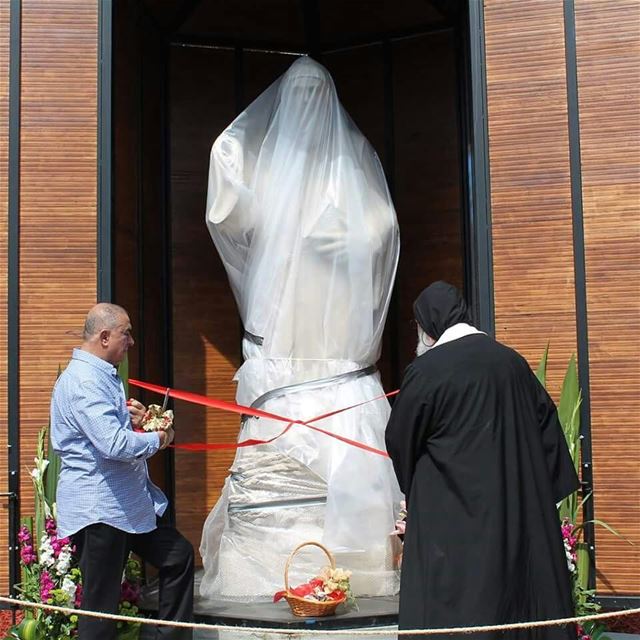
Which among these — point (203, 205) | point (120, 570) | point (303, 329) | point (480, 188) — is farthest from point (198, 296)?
point (120, 570)

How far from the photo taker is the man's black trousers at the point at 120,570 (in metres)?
3.11

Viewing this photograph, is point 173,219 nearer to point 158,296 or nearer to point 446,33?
point 158,296

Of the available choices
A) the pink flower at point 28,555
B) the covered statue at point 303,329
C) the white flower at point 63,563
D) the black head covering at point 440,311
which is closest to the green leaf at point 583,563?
the covered statue at point 303,329

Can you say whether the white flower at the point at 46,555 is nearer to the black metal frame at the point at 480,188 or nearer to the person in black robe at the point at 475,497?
the person in black robe at the point at 475,497

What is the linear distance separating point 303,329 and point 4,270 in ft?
4.32

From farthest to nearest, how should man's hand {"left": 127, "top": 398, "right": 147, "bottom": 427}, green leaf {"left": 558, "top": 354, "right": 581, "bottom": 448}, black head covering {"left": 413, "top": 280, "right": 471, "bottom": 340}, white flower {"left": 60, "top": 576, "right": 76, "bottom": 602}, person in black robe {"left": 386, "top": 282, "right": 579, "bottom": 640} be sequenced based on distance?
green leaf {"left": 558, "top": 354, "right": 581, "bottom": 448}
white flower {"left": 60, "top": 576, "right": 76, "bottom": 602}
man's hand {"left": 127, "top": 398, "right": 147, "bottom": 427}
black head covering {"left": 413, "top": 280, "right": 471, "bottom": 340}
person in black robe {"left": 386, "top": 282, "right": 579, "bottom": 640}

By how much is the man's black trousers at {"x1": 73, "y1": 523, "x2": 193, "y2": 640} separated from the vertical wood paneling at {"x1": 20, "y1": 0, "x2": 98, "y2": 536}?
0.97m

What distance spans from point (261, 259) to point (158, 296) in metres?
1.02

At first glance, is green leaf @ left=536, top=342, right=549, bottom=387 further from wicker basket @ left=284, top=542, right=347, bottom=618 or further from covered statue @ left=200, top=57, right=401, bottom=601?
wicker basket @ left=284, top=542, right=347, bottom=618

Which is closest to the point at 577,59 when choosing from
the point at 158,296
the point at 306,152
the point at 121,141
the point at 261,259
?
the point at 306,152

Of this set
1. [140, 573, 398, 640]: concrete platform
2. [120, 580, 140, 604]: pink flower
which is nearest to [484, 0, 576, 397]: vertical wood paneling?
[140, 573, 398, 640]: concrete platform

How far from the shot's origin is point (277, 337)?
4426mm

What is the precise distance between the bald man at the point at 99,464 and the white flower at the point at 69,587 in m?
0.39

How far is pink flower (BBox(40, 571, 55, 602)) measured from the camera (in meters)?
3.55
